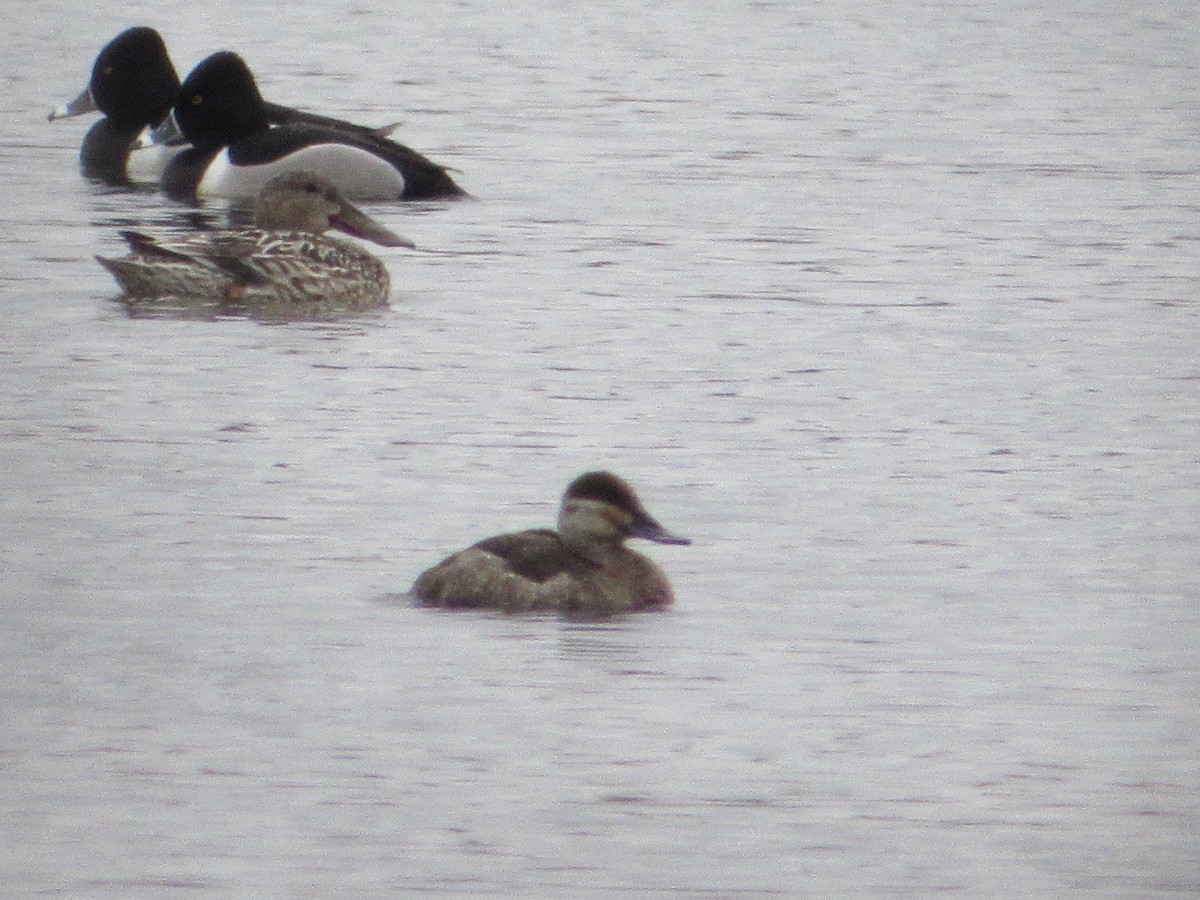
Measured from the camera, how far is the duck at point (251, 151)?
17.8m

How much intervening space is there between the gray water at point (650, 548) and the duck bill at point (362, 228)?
13.8 inches

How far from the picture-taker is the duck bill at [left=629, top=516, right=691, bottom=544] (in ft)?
28.0

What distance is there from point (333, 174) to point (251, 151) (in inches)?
21.4

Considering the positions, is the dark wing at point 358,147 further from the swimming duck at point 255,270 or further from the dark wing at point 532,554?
the dark wing at point 532,554

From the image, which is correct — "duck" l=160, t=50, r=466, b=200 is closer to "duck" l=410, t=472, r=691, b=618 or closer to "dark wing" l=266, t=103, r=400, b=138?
"dark wing" l=266, t=103, r=400, b=138

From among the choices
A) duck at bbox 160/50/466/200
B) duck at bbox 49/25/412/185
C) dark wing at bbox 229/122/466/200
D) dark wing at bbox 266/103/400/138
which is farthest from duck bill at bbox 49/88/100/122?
dark wing at bbox 229/122/466/200

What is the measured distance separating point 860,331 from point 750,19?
17600 mm

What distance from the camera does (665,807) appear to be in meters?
6.93

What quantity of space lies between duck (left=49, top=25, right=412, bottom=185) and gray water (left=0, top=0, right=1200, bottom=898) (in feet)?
2.92

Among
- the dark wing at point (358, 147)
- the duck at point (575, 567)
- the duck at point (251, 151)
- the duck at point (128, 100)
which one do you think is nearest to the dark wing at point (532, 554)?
the duck at point (575, 567)

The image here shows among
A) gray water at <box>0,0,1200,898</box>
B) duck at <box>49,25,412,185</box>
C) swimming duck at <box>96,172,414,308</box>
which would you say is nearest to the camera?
gray water at <box>0,0,1200,898</box>

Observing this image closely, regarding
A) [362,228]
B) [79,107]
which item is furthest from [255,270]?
[79,107]

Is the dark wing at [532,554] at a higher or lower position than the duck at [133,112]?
lower

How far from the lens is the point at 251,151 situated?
18188mm
